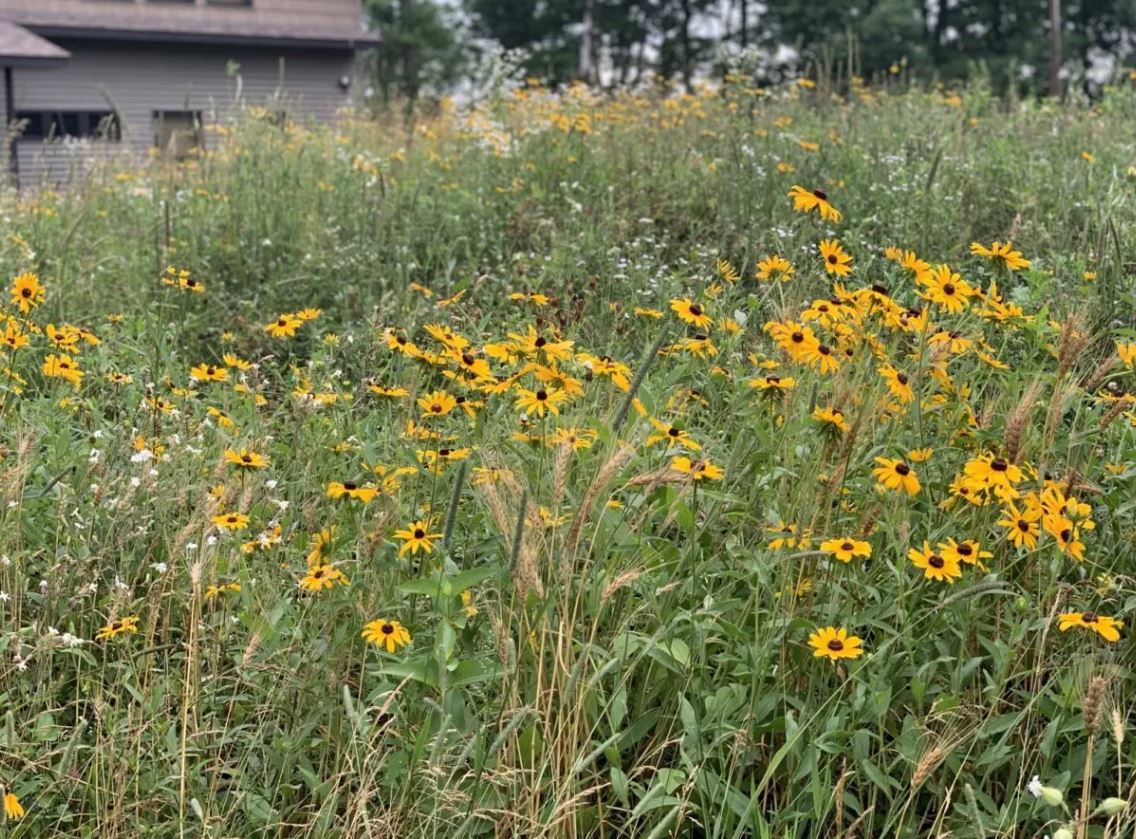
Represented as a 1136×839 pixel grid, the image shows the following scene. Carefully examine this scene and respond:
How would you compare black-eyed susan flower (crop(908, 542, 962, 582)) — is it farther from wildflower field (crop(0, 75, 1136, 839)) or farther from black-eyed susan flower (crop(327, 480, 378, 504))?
black-eyed susan flower (crop(327, 480, 378, 504))

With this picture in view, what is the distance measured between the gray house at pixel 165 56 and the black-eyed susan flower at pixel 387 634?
18680mm

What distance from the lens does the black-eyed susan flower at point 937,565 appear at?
241 centimetres

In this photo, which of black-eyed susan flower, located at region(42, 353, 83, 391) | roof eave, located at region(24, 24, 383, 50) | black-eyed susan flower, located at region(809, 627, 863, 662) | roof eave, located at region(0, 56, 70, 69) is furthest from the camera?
roof eave, located at region(24, 24, 383, 50)

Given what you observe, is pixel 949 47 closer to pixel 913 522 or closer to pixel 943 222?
pixel 943 222

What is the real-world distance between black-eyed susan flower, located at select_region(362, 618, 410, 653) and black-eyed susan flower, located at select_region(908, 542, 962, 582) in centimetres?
102

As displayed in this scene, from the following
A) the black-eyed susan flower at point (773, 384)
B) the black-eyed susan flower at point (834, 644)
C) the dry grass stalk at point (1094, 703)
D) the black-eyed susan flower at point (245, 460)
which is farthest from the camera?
the black-eyed susan flower at point (773, 384)

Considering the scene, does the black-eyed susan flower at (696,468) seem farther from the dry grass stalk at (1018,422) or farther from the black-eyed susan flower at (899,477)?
the dry grass stalk at (1018,422)

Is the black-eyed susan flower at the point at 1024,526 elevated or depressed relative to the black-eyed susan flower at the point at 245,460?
depressed

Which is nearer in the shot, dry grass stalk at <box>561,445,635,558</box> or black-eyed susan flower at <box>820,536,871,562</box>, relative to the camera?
dry grass stalk at <box>561,445,635,558</box>

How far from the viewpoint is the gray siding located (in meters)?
20.8

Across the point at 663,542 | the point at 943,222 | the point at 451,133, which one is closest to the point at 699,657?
the point at 663,542

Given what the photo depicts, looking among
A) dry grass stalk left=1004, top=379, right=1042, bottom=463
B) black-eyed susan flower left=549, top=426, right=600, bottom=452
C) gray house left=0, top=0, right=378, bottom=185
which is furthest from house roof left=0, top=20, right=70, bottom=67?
dry grass stalk left=1004, top=379, right=1042, bottom=463

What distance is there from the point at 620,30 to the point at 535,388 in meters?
41.7

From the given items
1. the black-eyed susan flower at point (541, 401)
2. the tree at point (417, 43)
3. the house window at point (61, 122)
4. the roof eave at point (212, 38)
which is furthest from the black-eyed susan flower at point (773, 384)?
the tree at point (417, 43)
